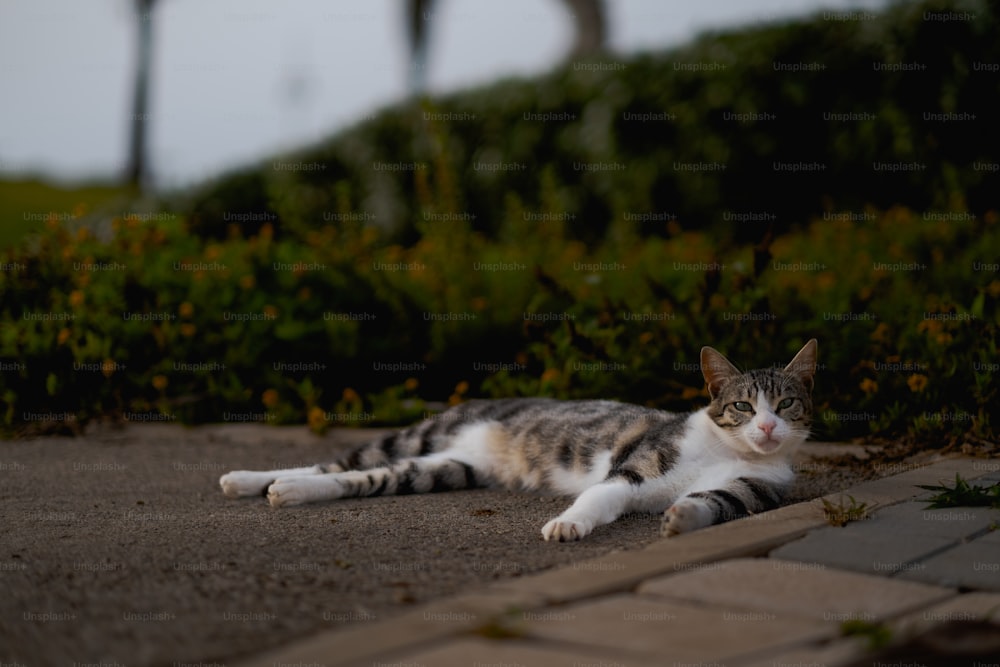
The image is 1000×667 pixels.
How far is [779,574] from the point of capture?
3.00m

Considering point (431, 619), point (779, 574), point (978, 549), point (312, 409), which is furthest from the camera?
point (312, 409)

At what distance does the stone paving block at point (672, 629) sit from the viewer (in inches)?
94.4

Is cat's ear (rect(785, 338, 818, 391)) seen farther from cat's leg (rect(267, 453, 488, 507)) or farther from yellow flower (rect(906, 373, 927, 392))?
A: cat's leg (rect(267, 453, 488, 507))

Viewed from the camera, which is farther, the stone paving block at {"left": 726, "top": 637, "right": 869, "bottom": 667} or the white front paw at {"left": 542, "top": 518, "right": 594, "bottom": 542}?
the white front paw at {"left": 542, "top": 518, "right": 594, "bottom": 542}

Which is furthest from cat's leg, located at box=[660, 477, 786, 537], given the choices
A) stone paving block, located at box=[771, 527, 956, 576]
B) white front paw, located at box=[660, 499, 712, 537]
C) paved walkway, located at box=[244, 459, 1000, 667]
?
stone paving block, located at box=[771, 527, 956, 576]

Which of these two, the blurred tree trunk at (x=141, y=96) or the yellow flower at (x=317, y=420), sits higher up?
the blurred tree trunk at (x=141, y=96)

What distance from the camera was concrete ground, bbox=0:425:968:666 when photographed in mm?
2607

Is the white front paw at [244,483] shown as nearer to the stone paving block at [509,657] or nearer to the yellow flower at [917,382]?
the stone paving block at [509,657]

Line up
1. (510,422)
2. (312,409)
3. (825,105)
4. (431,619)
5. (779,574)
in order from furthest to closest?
1. (825,105)
2. (312,409)
3. (510,422)
4. (779,574)
5. (431,619)

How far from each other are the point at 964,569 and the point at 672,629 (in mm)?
1043

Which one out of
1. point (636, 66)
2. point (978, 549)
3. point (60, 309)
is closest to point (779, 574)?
point (978, 549)

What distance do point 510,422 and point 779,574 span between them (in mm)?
2274

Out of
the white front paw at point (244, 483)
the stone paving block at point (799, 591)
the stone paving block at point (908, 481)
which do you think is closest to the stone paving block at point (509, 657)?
the stone paving block at point (799, 591)

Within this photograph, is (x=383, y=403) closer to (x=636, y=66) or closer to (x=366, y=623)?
(x=366, y=623)
